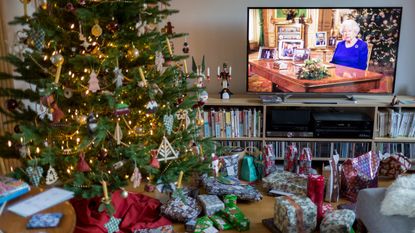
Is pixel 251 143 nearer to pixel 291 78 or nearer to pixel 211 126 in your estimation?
pixel 211 126

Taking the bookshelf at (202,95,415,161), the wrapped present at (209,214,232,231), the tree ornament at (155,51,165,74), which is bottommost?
the wrapped present at (209,214,232,231)

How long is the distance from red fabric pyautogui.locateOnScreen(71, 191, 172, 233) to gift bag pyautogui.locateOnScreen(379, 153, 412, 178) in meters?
1.85

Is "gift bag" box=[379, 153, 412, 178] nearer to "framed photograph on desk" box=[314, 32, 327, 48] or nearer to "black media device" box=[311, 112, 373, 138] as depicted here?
"black media device" box=[311, 112, 373, 138]

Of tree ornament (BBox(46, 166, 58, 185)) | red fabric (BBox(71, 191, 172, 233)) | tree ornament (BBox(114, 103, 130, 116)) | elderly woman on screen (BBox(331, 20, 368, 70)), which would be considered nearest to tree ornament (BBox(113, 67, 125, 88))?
tree ornament (BBox(114, 103, 130, 116))

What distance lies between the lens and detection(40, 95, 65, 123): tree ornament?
2.09 m

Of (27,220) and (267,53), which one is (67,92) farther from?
(267,53)

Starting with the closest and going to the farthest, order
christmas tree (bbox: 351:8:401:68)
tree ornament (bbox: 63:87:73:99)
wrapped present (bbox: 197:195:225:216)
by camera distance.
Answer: tree ornament (bbox: 63:87:73:99) → wrapped present (bbox: 197:195:225:216) → christmas tree (bbox: 351:8:401:68)

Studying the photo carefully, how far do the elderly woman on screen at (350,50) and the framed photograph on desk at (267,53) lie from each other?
0.50m

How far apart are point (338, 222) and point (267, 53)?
173 cm

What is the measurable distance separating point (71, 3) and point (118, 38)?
0.94 feet

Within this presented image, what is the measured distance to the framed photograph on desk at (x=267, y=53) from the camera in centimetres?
368

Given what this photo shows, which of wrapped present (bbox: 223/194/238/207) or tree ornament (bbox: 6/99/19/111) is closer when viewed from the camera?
tree ornament (bbox: 6/99/19/111)

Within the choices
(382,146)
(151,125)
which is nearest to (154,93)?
(151,125)

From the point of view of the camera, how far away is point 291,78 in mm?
3699
